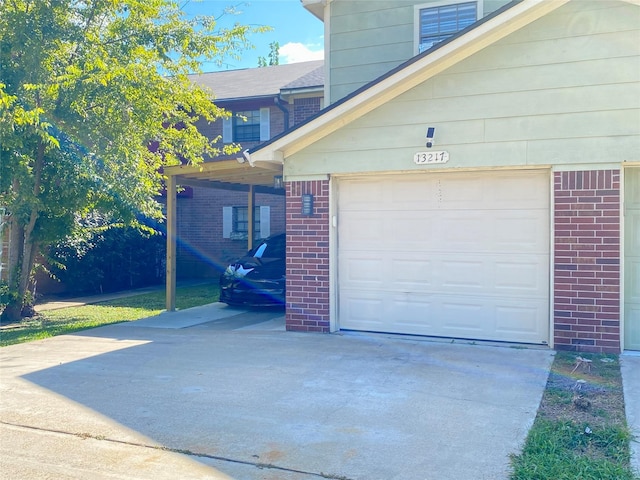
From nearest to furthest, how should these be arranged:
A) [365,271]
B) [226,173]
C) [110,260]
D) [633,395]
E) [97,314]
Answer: [633,395] < [365,271] < [226,173] < [97,314] < [110,260]

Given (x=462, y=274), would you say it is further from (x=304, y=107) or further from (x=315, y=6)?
(x=304, y=107)

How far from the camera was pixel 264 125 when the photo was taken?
18453 millimetres

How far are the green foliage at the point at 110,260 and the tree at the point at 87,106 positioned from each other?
3328 mm

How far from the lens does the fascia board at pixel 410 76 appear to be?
24.3 feet

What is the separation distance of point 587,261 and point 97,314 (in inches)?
357

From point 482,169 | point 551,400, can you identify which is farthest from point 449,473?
point 482,169

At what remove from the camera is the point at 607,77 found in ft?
23.9

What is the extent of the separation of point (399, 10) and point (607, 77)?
162 inches

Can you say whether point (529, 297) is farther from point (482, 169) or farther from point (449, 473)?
point (449, 473)

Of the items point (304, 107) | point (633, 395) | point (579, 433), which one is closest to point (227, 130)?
point (304, 107)

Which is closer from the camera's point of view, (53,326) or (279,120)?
(53,326)

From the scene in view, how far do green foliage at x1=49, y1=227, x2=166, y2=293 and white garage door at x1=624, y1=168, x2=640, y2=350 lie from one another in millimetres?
10778

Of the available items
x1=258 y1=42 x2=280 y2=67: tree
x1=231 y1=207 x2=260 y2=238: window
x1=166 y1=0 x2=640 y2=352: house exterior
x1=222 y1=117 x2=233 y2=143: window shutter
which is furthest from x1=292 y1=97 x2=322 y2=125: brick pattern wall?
x1=258 y1=42 x2=280 y2=67: tree

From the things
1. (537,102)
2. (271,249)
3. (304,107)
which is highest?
(304,107)
